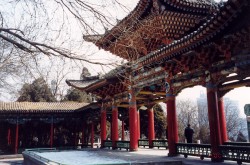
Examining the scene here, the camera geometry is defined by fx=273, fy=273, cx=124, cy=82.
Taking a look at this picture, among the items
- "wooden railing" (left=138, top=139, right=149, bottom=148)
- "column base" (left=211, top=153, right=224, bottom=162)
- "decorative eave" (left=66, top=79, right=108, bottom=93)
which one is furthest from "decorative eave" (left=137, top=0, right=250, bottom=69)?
"wooden railing" (left=138, top=139, right=149, bottom=148)

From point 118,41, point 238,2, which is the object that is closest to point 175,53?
point 238,2

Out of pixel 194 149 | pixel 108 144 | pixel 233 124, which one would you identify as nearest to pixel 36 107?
pixel 108 144

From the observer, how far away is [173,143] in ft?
37.6

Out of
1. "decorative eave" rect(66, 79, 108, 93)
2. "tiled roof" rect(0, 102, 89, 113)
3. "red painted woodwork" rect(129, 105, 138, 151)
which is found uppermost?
"decorative eave" rect(66, 79, 108, 93)

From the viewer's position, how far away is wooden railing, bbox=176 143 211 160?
9864mm

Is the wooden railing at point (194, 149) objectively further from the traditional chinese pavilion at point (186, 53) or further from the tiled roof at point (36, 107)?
the tiled roof at point (36, 107)

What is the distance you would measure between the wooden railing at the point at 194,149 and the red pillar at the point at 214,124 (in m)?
0.47

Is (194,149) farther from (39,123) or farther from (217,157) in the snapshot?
(39,123)

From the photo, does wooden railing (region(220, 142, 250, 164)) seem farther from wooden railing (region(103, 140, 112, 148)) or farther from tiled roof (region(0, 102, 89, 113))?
tiled roof (region(0, 102, 89, 113))

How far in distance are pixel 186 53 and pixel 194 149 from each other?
3714 millimetres

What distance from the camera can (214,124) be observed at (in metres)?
9.44

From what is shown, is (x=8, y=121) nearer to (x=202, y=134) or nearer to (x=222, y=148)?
(x=222, y=148)

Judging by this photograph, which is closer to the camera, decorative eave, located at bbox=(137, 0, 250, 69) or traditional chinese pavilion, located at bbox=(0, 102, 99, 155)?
decorative eave, located at bbox=(137, 0, 250, 69)

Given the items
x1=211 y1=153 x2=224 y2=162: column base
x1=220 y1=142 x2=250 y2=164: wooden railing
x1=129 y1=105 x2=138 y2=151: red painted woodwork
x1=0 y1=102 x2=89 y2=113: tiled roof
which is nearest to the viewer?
x1=220 y1=142 x2=250 y2=164: wooden railing
